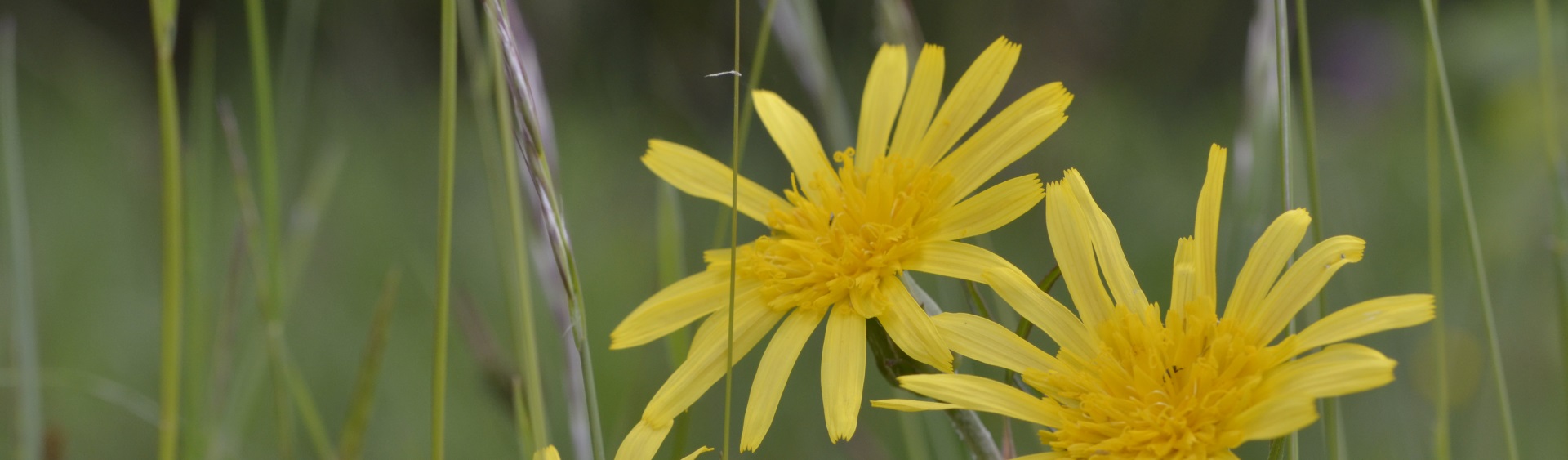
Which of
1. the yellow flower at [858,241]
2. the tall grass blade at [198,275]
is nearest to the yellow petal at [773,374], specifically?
the yellow flower at [858,241]

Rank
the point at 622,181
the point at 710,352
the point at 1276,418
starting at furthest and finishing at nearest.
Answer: the point at 622,181 < the point at 710,352 < the point at 1276,418

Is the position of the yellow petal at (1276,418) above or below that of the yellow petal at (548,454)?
above

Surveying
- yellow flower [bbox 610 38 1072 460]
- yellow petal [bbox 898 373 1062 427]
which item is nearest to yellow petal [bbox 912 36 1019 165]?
yellow flower [bbox 610 38 1072 460]

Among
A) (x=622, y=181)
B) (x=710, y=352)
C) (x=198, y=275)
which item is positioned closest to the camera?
(x=710, y=352)

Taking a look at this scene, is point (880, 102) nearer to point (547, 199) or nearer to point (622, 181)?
point (547, 199)

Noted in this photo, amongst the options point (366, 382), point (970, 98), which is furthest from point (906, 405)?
point (366, 382)

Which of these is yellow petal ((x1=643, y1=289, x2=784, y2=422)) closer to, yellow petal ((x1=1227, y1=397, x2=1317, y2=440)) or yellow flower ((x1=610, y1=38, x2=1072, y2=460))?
yellow flower ((x1=610, y1=38, x2=1072, y2=460))

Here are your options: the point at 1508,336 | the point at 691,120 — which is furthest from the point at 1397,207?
the point at 691,120

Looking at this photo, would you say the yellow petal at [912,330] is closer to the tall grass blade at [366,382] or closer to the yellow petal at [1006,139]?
the yellow petal at [1006,139]

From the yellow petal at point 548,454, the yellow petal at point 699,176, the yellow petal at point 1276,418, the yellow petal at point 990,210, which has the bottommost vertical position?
the yellow petal at point 548,454
